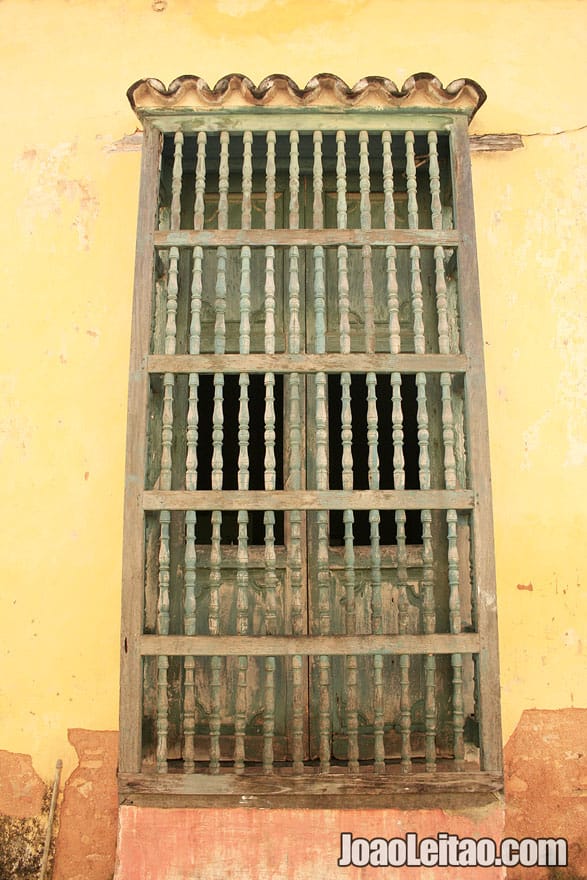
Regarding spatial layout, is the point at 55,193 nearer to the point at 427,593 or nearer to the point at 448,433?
the point at 448,433

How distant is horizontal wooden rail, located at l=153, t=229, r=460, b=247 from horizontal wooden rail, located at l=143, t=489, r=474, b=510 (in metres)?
1.01

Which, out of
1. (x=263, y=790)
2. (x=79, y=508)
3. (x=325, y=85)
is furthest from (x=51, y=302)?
(x=263, y=790)

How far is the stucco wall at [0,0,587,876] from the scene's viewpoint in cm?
300

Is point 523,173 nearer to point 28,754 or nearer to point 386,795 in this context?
point 386,795

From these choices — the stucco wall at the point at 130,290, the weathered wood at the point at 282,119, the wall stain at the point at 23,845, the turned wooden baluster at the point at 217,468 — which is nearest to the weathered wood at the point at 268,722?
the turned wooden baluster at the point at 217,468

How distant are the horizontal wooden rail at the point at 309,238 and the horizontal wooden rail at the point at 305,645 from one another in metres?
1.55

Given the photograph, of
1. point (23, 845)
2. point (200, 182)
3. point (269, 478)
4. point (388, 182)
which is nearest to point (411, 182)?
point (388, 182)

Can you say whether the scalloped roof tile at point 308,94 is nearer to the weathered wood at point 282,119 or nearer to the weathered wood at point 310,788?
the weathered wood at point 282,119

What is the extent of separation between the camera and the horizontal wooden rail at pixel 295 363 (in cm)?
286

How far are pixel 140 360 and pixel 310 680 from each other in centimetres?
146

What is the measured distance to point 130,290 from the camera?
10.6 ft

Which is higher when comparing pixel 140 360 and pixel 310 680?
pixel 140 360

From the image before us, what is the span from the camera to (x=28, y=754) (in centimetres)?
295

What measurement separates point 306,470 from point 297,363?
49 centimetres
